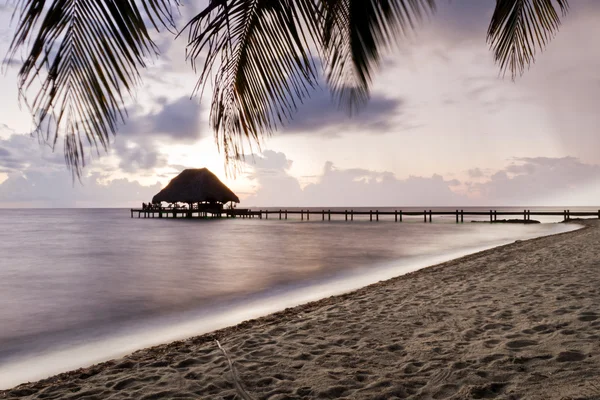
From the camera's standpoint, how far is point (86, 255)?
20094 mm

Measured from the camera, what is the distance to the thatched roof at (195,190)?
49.1 metres

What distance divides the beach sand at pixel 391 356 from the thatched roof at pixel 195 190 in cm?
4433

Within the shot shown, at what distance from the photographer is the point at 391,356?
3.75 m

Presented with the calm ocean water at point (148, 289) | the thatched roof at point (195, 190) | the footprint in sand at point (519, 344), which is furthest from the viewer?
the thatched roof at point (195, 190)

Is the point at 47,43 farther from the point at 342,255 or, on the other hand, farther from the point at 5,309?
the point at 342,255

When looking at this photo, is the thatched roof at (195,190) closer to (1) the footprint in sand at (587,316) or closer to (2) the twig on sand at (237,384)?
(2) the twig on sand at (237,384)

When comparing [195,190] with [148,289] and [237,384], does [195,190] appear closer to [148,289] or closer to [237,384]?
[148,289]

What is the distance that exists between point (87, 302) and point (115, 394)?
750cm

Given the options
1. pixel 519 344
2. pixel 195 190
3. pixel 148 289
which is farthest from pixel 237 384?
pixel 195 190

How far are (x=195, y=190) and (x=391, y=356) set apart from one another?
47.6m

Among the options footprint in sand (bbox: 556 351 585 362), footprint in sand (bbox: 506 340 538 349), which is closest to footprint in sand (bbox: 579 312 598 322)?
footprint in sand (bbox: 506 340 538 349)

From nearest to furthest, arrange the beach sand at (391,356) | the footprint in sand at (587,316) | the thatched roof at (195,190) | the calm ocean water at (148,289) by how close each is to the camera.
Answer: the beach sand at (391,356), the footprint in sand at (587,316), the calm ocean water at (148,289), the thatched roof at (195,190)

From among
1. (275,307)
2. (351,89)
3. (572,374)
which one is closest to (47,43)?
(351,89)

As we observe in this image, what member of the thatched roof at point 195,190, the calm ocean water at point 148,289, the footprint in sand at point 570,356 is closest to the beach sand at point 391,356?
the footprint in sand at point 570,356
